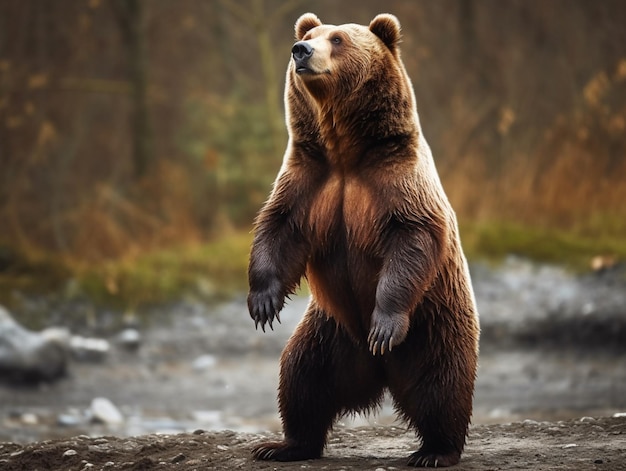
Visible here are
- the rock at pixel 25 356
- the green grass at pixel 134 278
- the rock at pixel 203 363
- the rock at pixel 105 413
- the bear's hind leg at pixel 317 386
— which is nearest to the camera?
the bear's hind leg at pixel 317 386

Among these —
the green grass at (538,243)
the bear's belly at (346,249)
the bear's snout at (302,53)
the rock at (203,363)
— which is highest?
the green grass at (538,243)

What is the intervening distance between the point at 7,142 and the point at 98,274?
259cm

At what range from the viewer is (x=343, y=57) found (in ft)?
15.8

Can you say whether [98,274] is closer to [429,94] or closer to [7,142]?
[7,142]

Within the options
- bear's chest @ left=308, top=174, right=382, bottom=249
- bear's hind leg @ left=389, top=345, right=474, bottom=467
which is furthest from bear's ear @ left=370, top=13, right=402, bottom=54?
bear's hind leg @ left=389, top=345, right=474, bottom=467

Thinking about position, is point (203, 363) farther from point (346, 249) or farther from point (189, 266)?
point (346, 249)

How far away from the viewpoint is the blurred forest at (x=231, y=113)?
498 inches

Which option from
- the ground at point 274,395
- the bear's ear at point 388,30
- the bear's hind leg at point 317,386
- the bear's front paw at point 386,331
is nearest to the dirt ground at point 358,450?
the ground at point 274,395

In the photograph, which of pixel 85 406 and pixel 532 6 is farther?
pixel 532 6

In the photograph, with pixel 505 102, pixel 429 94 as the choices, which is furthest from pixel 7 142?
pixel 505 102

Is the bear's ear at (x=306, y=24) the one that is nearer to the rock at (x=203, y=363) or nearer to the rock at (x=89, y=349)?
the rock at (x=203, y=363)

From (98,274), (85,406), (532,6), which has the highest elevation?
(532,6)

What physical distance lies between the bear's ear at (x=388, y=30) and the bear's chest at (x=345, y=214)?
0.74m

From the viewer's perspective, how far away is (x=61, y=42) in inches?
536
